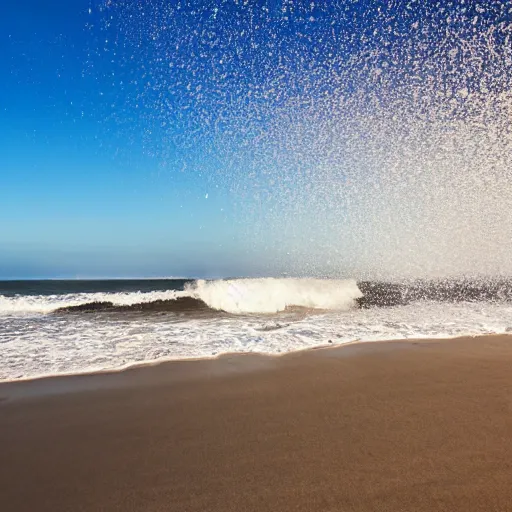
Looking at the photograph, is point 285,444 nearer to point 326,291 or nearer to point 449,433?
point 449,433

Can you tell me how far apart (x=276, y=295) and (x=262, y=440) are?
1278 centimetres

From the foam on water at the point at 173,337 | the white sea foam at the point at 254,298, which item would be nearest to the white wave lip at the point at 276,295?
the white sea foam at the point at 254,298

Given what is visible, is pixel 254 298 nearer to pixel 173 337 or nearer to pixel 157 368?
pixel 173 337

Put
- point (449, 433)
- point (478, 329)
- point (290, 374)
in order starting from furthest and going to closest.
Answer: point (478, 329)
point (290, 374)
point (449, 433)

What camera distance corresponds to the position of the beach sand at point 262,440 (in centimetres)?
175

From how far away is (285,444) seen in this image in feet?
7.34

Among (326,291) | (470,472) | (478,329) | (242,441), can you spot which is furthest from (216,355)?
(326,291)

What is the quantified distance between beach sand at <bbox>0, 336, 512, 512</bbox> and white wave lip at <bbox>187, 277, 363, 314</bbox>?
370 inches

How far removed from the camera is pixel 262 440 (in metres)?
2.30

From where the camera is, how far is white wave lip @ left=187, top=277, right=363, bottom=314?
44.9 feet

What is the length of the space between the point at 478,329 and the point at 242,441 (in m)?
5.84

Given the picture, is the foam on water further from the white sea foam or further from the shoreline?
the white sea foam

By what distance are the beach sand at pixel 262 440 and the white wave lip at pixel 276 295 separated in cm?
941

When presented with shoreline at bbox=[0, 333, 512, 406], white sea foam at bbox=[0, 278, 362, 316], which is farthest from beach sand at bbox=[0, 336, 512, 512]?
white sea foam at bbox=[0, 278, 362, 316]
